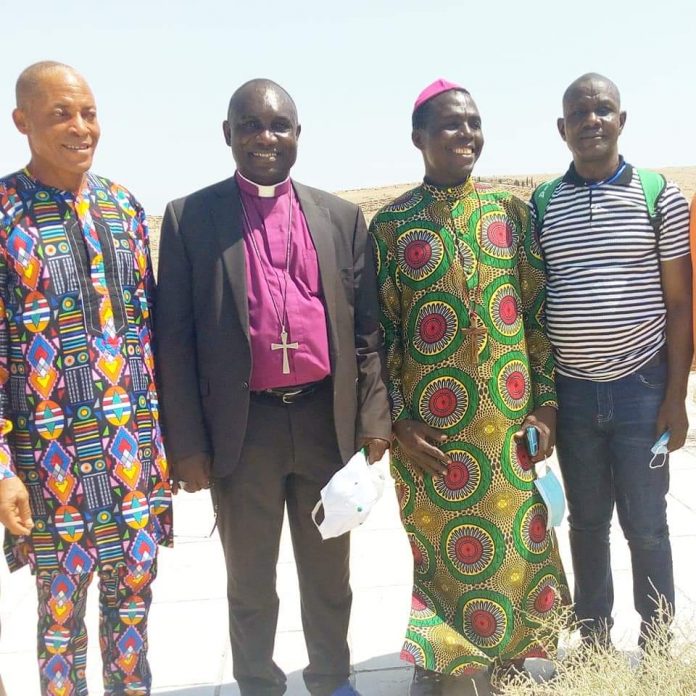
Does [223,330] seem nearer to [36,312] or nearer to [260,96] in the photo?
[36,312]

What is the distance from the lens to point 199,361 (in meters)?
2.92

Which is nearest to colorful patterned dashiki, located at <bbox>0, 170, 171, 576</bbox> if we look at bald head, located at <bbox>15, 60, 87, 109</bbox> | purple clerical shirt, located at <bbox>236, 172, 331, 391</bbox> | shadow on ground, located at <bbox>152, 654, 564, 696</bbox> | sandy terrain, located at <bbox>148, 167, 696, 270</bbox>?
bald head, located at <bbox>15, 60, 87, 109</bbox>

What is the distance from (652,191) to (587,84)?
48 centimetres

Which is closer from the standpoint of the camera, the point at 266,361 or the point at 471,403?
the point at 266,361

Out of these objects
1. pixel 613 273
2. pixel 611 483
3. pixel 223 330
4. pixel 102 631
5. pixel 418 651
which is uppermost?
pixel 613 273

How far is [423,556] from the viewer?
323 cm

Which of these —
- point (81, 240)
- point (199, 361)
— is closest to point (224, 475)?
point (199, 361)

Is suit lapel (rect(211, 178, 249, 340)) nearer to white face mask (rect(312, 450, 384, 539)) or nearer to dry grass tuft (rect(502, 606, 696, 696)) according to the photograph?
white face mask (rect(312, 450, 384, 539))

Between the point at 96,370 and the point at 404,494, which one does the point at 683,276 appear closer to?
the point at 404,494

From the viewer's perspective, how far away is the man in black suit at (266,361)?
9.40ft

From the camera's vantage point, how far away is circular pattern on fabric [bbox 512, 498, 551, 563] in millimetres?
3127

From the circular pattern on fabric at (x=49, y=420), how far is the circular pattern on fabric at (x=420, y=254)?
4.39ft

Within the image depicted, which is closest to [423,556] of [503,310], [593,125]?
[503,310]

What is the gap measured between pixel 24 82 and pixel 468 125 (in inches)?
60.8
